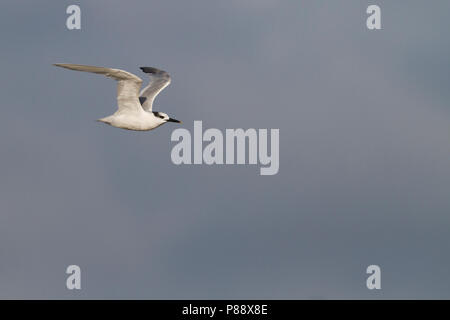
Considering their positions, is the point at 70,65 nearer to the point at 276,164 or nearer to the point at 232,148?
the point at 232,148

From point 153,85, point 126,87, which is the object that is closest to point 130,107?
point 126,87

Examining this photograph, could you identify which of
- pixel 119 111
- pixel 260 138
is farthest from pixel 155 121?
pixel 260 138

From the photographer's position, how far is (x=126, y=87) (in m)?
37.9

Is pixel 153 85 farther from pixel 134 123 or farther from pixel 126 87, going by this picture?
pixel 126 87

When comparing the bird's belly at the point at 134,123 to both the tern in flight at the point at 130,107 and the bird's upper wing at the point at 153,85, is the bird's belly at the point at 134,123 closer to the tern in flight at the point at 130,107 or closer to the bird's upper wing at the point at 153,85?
the tern in flight at the point at 130,107

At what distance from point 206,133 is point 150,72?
16.6 feet

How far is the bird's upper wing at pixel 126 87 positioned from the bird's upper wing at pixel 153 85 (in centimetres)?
234

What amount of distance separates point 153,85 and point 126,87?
4434 millimetres

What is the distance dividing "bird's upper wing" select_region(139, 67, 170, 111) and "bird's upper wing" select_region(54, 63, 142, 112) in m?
2.34

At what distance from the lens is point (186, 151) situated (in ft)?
154

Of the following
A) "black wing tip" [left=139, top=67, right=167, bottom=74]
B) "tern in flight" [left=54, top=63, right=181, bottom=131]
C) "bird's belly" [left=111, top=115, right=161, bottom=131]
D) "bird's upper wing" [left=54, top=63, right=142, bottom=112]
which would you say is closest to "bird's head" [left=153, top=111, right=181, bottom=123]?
"tern in flight" [left=54, top=63, right=181, bottom=131]

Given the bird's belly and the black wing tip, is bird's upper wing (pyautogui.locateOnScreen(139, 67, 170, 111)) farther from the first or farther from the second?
the bird's belly

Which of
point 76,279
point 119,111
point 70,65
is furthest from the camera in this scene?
point 76,279
